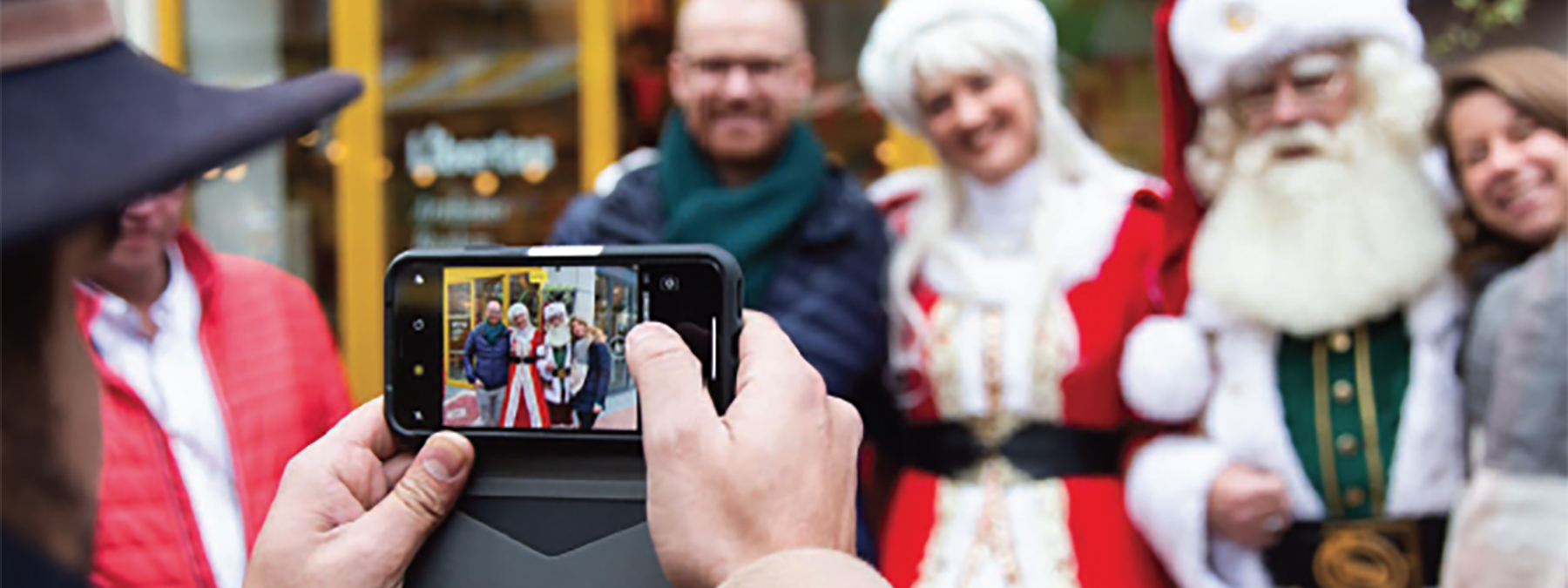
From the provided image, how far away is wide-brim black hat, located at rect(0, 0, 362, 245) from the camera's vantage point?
750 millimetres

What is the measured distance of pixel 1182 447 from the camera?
8.35 feet

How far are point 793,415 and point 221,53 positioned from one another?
5293 mm

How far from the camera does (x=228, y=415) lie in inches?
85.1

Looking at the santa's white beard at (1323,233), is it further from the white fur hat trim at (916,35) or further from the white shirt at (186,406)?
the white shirt at (186,406)

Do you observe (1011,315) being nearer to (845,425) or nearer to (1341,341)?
(1341,341)

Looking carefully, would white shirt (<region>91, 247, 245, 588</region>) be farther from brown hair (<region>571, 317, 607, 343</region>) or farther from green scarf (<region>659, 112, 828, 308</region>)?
brown hair (<region>571, 317, 607, 343</region>)

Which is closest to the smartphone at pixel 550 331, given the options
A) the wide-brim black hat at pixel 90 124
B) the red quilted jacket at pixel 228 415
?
the wide-brim black hat at pixel 90 124

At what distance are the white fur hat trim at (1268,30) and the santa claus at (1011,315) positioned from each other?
0.30m

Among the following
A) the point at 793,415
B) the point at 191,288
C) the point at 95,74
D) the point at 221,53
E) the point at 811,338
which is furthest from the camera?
the point at 221,53

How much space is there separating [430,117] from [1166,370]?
11.9ft

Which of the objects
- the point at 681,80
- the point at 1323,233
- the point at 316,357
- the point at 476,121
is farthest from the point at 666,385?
the point at 476,121

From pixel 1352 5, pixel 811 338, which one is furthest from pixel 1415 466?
pixel 811 338

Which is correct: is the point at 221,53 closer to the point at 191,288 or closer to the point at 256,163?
the point at 256,163

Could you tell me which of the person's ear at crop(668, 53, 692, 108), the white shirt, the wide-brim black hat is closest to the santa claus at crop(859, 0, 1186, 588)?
the person's ear at crop(668, 53, 692, 108)
